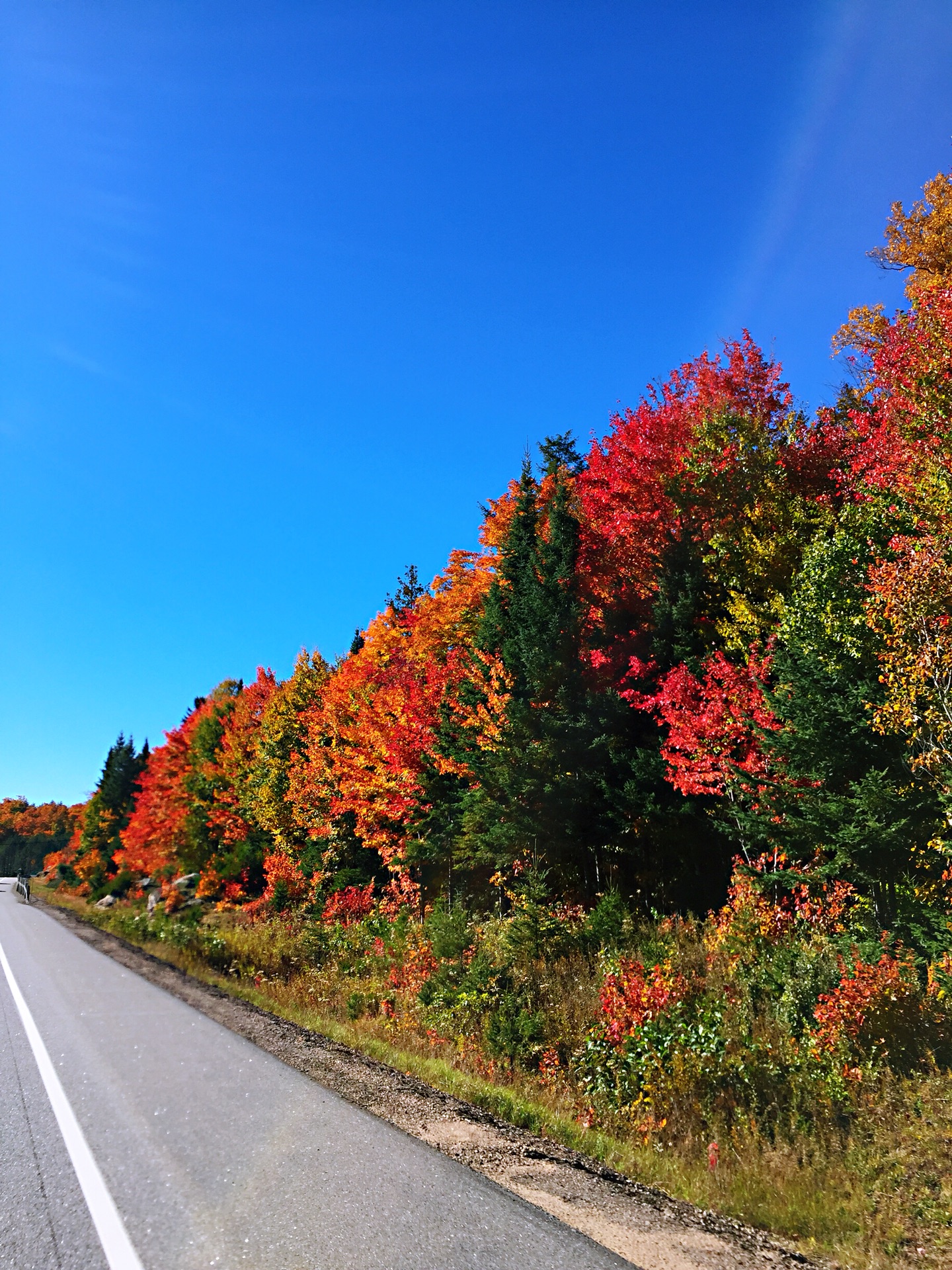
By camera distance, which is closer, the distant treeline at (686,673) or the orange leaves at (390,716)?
the distant treeline at (686,673)

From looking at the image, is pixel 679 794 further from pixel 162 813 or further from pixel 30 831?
pixel 30 831

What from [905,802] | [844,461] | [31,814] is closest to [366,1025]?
[905,802]

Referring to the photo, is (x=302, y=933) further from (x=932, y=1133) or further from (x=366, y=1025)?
(x=932, y=1133)

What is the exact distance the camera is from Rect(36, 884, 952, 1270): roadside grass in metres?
6.11

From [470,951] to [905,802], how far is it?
389 inches

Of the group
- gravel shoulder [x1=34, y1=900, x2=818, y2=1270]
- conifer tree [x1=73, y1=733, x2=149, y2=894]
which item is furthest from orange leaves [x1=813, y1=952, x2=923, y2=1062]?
conifer tree [x1=73, y1=733, x2=149, y2=894]

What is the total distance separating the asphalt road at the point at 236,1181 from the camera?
4891 millimetres

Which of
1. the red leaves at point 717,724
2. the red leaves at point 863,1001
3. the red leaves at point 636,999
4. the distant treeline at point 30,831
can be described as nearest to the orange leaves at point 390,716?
the red leaves at point 717,724

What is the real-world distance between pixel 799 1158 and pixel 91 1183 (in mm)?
7228

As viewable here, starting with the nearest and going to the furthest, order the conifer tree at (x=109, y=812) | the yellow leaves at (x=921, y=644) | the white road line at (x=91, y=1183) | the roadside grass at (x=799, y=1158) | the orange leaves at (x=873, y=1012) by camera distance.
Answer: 1. the white road line at (x=91, y=1183)
2. the roadside grass at (x=799, y=1158)
3. the orange leaves at (x=873, y=1012)
4. the yellow leaves at (x=921, y=644)
5. the conifer tree at (x=109, y=812)

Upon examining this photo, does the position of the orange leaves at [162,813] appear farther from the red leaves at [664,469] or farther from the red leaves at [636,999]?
the red leaves at [636,999]

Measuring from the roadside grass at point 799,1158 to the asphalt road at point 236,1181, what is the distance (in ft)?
6.73

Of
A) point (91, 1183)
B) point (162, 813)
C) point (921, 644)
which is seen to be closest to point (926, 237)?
point (921, 644)

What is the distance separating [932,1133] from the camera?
7.54 metres
